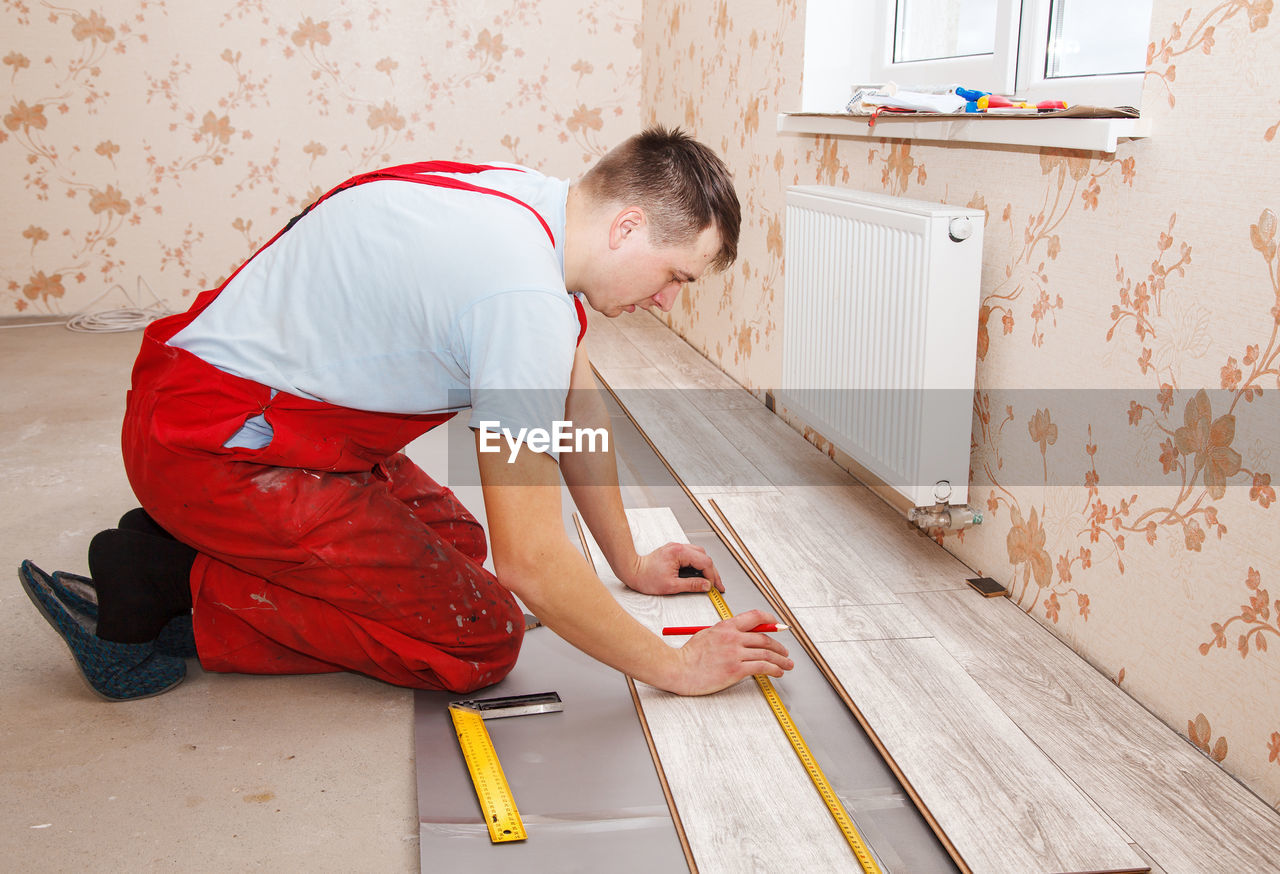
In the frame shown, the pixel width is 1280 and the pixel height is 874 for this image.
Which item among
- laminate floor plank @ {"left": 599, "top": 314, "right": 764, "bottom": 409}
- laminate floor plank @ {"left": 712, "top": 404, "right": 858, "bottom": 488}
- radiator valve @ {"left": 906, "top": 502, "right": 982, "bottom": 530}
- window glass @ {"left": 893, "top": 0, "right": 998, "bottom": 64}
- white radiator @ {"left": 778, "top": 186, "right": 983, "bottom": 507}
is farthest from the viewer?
laminate floor plank @ {"left": 599, "top": 314, "right": 764, "bottom": 409}

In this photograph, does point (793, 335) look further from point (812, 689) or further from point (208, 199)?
point (208, 199)

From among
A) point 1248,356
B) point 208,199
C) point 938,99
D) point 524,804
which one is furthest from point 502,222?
point 208,199

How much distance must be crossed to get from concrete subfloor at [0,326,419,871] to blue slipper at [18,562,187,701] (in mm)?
28

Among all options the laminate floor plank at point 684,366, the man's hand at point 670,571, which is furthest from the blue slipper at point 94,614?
the laminate floor plank at point 684,366

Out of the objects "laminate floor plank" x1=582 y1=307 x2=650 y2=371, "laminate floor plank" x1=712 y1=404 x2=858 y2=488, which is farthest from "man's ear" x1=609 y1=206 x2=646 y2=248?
"laminate floor plank" x1=582 y1=307 x2=650 y2=371

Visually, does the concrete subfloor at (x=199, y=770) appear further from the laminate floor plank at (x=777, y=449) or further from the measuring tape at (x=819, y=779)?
the laminate floor plank at (x=777, y=449)

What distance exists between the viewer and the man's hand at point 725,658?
1515mm

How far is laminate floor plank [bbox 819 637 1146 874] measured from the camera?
1251 millimetres

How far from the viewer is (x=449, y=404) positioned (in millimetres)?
1507

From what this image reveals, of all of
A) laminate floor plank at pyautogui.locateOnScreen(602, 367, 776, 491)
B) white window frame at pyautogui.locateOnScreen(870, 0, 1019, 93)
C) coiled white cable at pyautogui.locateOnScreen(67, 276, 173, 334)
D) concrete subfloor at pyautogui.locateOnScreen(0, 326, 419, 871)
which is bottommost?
concrete subfloor at pyautogui.locateOnScreen(0, 326, 419, 871)

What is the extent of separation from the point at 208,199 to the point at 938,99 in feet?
12.3

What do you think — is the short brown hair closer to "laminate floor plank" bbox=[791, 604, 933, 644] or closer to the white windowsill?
the white windowsill

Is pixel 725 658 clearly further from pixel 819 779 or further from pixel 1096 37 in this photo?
pixel 1096 37

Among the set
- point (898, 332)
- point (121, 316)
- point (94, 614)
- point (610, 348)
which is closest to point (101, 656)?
point (94, 614)
